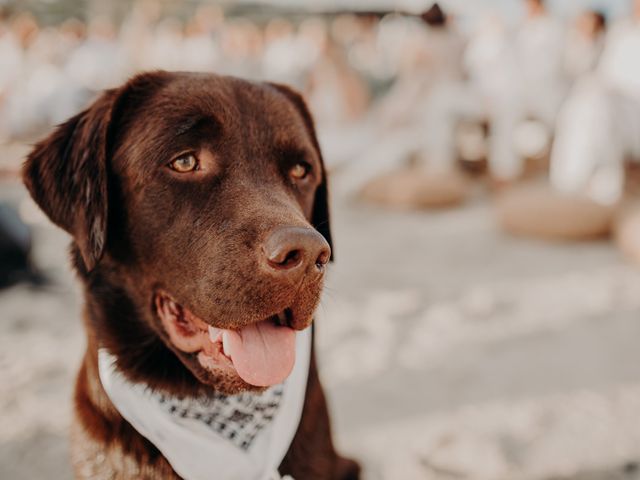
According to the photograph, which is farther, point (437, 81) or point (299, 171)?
point (437, 81)

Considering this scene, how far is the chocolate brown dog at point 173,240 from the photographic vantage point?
5.21 feet

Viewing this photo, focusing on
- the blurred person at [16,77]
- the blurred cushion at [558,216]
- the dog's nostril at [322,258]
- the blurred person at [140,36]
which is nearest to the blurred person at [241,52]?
the blurred person at [140,36]

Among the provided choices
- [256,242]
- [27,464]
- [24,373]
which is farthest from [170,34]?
[256,242]

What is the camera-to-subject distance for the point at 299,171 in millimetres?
1958

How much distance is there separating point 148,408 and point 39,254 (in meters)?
4.27

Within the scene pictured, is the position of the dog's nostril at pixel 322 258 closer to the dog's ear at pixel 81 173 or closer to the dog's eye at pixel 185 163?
the dog's eye at pixel 185 163

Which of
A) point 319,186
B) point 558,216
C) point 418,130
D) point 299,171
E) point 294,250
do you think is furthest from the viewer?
point 418,130

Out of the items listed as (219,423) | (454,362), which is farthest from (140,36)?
(219,423)

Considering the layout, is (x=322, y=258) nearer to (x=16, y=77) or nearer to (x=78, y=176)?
(x=78, y=176)

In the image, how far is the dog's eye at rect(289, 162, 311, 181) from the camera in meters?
1.93

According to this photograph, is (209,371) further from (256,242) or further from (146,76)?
(146,76)

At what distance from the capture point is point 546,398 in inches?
120

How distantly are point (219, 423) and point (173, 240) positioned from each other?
63cm

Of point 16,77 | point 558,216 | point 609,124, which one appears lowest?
point 16,77
